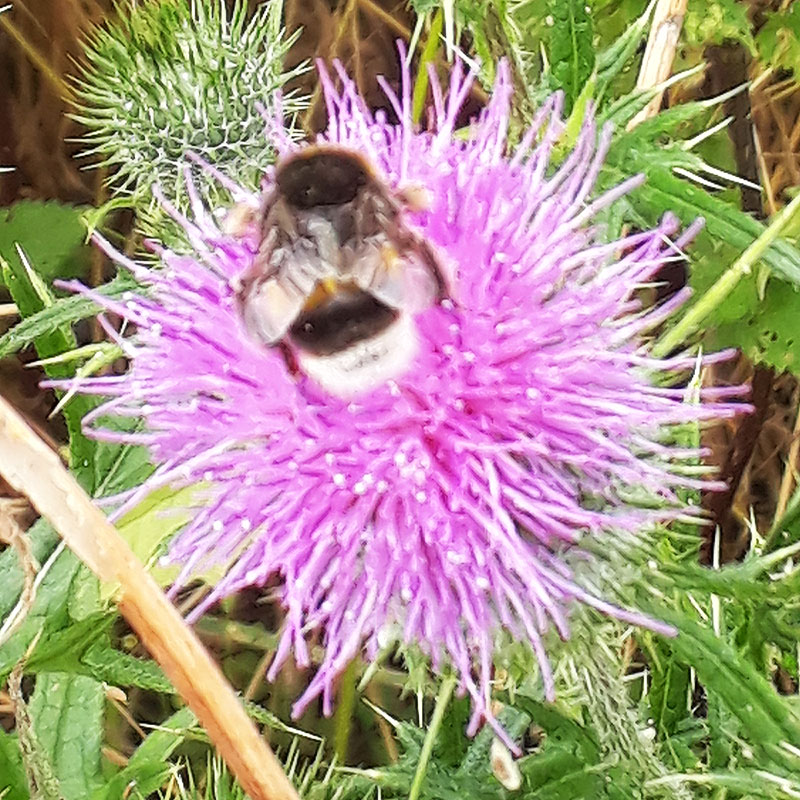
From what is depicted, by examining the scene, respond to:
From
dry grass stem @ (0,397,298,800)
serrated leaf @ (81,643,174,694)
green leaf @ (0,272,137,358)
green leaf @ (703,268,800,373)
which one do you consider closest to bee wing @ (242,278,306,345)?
dry grass stem @ (0,397,298,800)

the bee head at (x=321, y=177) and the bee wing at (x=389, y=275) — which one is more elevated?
the bee head at (x=321, y=177)

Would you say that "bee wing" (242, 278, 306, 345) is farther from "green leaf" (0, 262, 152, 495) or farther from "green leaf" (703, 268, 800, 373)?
"green leaf" (703, 268, 800, 373)

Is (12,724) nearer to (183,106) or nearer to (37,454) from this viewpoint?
(183,106)

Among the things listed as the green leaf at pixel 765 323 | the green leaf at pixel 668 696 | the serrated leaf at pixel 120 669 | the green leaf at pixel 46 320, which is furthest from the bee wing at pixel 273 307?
the green leaf at pixel 765 323

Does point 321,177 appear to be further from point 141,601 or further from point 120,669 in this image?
point 120,669

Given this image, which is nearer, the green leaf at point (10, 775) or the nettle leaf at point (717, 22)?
the green leaf at point (10, 775)

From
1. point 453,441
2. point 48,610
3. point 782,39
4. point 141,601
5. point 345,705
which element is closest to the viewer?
point 141,601

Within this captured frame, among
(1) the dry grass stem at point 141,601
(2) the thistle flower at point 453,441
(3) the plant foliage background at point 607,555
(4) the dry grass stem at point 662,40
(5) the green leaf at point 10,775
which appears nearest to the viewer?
Result: (1) the dry grass stem at point 141,601

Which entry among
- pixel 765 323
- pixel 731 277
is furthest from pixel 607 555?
pixel 765 323

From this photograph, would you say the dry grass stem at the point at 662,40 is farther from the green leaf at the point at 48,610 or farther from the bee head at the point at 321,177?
the green leaf at the point at 48,610
